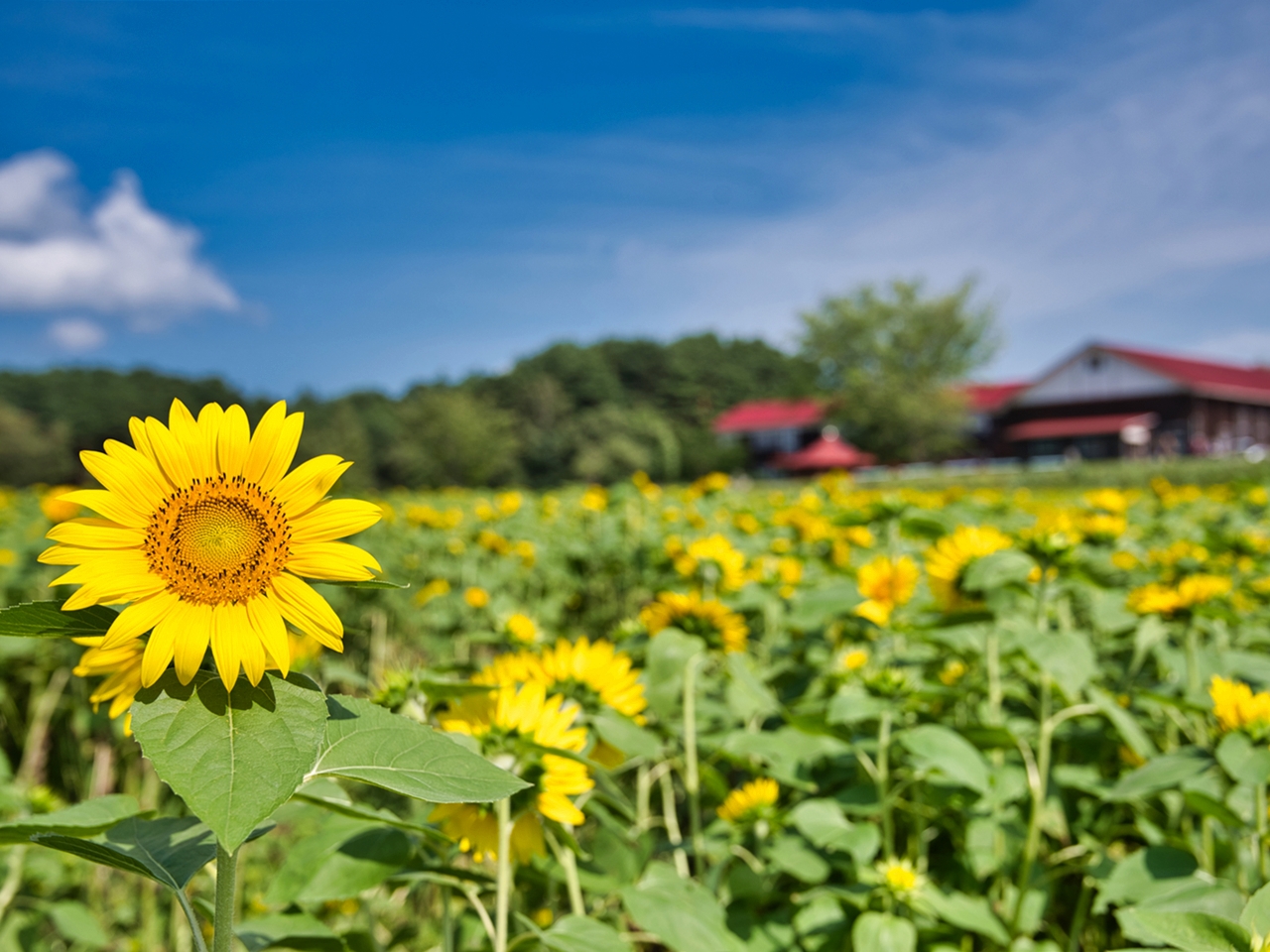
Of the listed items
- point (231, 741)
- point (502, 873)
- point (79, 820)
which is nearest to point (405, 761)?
point (231, 741)

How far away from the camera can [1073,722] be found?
1901 mm

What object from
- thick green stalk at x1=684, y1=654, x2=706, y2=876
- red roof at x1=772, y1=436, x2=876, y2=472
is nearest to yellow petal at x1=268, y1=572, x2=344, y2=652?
thick green stalk at x1=684, y1=654, x2=706, y2=876

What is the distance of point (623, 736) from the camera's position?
116cm

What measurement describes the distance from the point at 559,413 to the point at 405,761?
55.3 metres

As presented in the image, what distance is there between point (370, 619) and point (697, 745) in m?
3.51

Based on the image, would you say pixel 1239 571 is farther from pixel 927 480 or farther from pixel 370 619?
pixel 927 480

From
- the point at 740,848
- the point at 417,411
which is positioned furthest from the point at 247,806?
the point at 417,411

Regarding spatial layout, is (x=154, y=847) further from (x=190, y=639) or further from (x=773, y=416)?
(x=773, y=416)

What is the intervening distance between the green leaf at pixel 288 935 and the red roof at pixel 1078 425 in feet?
120

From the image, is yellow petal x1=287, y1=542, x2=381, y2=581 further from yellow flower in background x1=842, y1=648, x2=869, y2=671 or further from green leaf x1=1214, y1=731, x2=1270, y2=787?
yellow flower in background x1=842, y1=648, x2=869, y2=671

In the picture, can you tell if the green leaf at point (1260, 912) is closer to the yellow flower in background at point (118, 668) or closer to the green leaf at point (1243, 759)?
the green leaf at point (1243, 759)

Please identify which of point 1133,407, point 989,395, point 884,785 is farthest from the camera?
point 989,395

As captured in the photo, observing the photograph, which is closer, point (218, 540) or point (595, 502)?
point (218, 540)

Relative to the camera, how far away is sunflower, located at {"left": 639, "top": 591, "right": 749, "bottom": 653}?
1.72m
